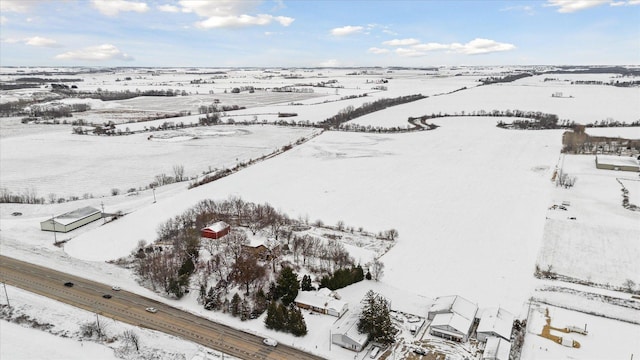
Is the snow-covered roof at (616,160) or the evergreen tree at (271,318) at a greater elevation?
the snow-covered roof at (616,160)

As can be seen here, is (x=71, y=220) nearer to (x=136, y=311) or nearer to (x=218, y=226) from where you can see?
(x=218, y=226)

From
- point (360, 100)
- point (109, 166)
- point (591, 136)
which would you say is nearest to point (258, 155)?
point (109, 166)

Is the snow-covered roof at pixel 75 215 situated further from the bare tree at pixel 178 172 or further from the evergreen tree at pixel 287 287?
the evergreen tree at pixel 287 287

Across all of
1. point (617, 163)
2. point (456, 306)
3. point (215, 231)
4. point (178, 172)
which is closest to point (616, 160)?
point (617, 163)

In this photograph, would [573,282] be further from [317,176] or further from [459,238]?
[317,176]

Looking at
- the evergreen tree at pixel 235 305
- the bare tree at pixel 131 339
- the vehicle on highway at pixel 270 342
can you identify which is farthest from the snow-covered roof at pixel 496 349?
the bare tree at pixel 131 339

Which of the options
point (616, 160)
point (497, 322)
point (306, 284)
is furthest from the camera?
point (616, 160)

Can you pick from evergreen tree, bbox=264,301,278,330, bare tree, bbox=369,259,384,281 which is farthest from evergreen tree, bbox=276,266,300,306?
bare tree, bbox=369,259,384,281

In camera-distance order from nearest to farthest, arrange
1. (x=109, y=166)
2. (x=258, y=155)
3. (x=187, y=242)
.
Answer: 1. (x=187, y=242)
2. (x=109, y=166)
3. (x=258, y=155)
